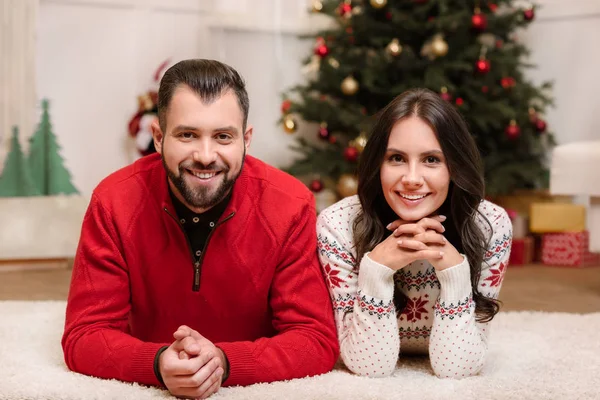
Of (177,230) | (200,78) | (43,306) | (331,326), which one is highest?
(200,78)

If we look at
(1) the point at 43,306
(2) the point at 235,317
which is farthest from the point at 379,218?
(1) the point at 43,306

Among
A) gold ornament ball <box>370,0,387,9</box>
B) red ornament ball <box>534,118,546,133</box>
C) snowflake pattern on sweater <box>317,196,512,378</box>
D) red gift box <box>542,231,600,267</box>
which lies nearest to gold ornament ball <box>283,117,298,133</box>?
gold ornament ball <box>370,0,387,9</box>

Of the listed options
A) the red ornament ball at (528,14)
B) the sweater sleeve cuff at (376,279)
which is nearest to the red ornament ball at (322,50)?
the red ornament ball at (528,14)

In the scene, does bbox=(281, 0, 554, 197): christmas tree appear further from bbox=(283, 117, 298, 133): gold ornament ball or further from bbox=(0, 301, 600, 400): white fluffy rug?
bbox=(0, 301, 600, 400): white fluffy rug

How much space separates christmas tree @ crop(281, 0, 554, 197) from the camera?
3807 mm

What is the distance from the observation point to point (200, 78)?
1.66 meters

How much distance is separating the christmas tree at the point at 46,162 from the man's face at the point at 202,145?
7.86 feet

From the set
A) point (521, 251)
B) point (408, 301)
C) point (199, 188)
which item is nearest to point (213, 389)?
point (199, 188)

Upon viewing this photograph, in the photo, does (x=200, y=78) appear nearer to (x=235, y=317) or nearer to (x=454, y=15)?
(x=235, y=317)

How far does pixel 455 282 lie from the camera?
5.59 feet

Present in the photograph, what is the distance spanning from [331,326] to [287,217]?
0.26 m

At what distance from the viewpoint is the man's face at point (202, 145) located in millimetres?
1633

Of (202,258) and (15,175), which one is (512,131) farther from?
(202,258)

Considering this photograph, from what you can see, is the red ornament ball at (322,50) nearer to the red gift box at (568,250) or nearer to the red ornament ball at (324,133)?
the red ornament ball at (324,133)
